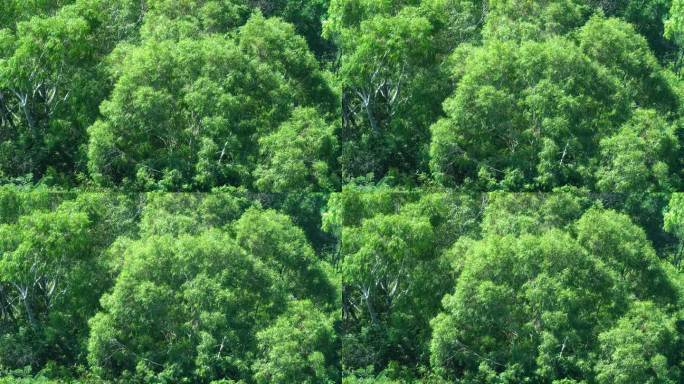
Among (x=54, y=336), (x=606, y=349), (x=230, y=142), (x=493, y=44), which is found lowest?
(x=54, y=336)

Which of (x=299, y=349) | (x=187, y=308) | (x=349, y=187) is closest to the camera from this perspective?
(x=349, y=187)

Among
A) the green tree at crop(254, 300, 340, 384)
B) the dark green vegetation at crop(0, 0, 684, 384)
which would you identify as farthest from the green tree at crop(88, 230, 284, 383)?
the green tree at crop(254, 300, 340, 384)

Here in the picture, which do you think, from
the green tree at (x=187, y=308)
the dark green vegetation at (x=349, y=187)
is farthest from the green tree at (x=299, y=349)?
the green tree at (x=187, y=308)

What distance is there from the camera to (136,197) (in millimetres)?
19312

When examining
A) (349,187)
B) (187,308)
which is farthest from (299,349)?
(349,187)

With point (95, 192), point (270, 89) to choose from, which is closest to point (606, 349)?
point (270, 89)

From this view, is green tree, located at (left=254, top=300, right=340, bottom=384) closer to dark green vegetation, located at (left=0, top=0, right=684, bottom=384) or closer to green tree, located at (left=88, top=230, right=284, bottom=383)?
dark green vegetation, located at (left=0, top=0, right=684, bottom=384)

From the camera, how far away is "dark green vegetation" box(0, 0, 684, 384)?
18.9 m

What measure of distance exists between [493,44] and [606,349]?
380 centimetres

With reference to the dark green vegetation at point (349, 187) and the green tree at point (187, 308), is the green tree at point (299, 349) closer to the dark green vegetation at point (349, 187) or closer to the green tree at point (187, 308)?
the dark green vegetation at point (349, 187)

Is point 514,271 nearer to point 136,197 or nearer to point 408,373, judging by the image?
point 408,373

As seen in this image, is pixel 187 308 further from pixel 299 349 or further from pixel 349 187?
pixel 349 187

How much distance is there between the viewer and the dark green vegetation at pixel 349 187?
61.9 feet

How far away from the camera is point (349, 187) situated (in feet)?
62.5
